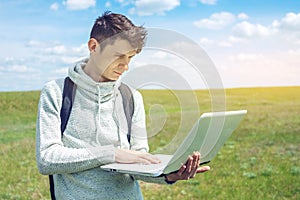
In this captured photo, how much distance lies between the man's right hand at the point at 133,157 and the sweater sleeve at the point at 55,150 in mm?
23

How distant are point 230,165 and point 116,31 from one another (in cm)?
586

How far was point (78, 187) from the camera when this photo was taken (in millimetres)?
1907

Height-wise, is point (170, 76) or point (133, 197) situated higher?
point (170, 76)

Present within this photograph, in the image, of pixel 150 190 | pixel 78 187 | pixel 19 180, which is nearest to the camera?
pixel 78 187

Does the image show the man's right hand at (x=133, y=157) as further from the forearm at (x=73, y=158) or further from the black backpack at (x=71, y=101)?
the black backpack at (x=71, y=101)

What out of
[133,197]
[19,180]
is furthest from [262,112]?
[133,197]

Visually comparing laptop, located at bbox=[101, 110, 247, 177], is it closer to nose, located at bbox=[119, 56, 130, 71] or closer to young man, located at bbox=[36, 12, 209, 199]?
young man, located at bbox=[36, 12, 209, 199]

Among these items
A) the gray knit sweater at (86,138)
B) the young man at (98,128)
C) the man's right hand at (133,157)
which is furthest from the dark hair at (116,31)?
the man's right hand at (133,157)

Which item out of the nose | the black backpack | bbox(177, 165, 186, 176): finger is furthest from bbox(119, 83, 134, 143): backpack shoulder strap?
bbox(177, 165, 186, 176): finger

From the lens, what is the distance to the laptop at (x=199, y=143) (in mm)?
1578

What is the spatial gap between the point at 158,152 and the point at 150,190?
418 cm

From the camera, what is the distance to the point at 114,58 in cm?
176

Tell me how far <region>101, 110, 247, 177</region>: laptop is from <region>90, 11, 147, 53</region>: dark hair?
0.35m

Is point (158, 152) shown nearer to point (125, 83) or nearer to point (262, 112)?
point (125, 83)
